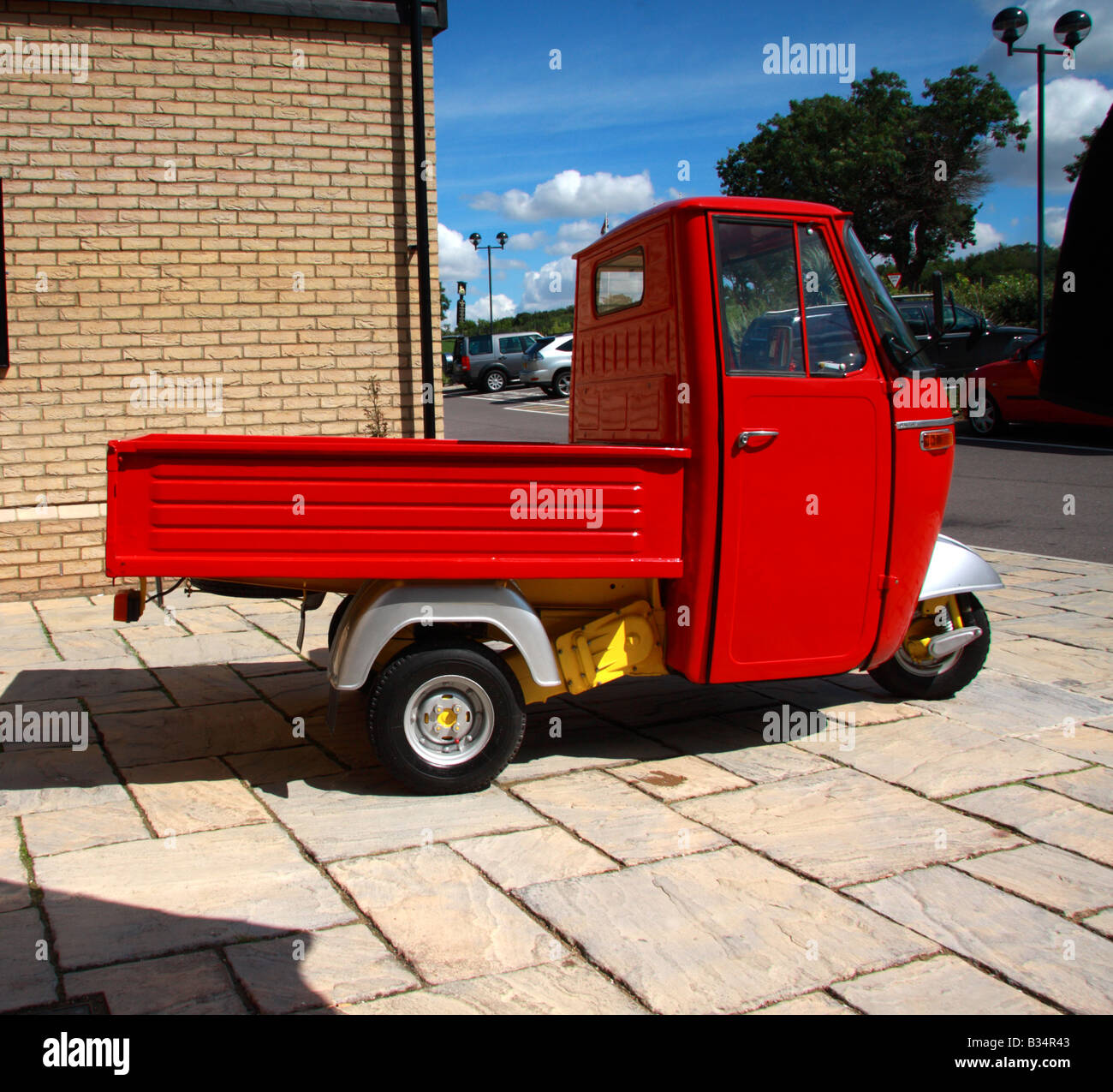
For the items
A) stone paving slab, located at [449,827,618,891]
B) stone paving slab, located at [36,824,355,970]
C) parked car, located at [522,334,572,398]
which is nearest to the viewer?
stone paving slab, located at [36,824,355,970]

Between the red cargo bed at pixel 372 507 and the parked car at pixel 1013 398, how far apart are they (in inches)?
551

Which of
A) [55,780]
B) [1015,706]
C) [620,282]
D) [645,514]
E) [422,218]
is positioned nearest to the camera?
[645,514]

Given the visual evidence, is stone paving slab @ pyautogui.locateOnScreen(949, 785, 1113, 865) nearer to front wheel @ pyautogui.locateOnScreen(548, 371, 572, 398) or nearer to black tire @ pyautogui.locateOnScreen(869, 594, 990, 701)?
black tire @ pyautogui.locateOnScreen(869, 594, 990, 701)

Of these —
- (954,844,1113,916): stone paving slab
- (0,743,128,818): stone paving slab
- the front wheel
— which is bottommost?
(954,844,1113,916): stone paving slab

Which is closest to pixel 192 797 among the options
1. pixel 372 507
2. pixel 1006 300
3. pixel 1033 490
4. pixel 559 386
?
pixel 372 507

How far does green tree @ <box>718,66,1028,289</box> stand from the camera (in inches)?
1928

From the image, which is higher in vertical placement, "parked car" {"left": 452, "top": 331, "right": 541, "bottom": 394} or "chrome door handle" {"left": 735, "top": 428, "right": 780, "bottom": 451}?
"parked car" {"left": 452, "top": 331, "right": 541, "bottom": 394}

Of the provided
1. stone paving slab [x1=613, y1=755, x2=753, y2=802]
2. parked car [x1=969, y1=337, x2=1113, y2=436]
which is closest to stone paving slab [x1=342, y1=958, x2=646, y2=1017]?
stone paving slab [x1=613, y1=755, x2=753, y2=802]

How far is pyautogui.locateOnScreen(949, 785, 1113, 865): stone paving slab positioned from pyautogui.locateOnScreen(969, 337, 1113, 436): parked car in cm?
1326

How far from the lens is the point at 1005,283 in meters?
36.1

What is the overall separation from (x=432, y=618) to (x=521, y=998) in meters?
1.66

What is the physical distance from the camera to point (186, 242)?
26.9ft

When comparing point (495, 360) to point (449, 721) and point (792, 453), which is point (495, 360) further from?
point (449, 721)

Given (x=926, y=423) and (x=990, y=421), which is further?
(x=990, y=421)
